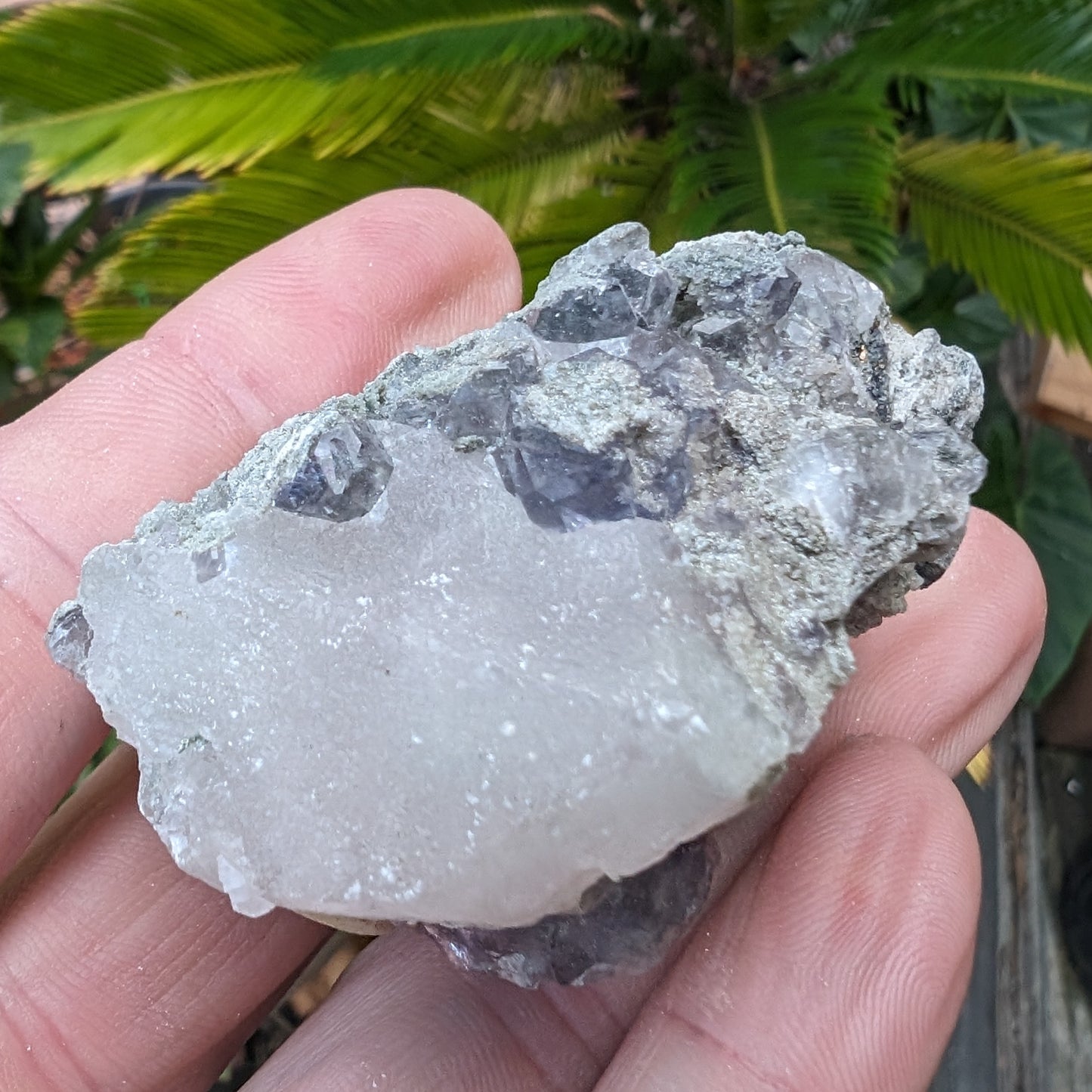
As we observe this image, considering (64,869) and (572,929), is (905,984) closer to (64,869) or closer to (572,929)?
(572,929)

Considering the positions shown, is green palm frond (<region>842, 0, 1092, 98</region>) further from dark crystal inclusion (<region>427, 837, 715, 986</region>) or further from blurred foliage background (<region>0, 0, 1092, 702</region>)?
dark crystal inclusion (<region>427, 837, 715, 986</region>)

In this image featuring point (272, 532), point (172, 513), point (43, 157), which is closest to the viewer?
point (272, 532)

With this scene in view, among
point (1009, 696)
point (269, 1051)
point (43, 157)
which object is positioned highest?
point (43, 157)

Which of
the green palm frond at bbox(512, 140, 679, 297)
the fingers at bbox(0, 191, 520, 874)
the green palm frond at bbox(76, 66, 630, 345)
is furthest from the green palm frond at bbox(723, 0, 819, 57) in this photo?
the fingers at bbox(0, 191, 520, 874)

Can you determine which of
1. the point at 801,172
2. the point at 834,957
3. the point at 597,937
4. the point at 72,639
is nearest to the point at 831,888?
the point at 834,957

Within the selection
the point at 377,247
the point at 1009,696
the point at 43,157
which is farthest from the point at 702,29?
the point at 1009,696

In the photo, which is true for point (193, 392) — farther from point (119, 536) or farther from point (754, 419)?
point (754, 419)

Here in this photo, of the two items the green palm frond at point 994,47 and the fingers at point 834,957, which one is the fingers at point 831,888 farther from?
the green palm frond at point 994,47
